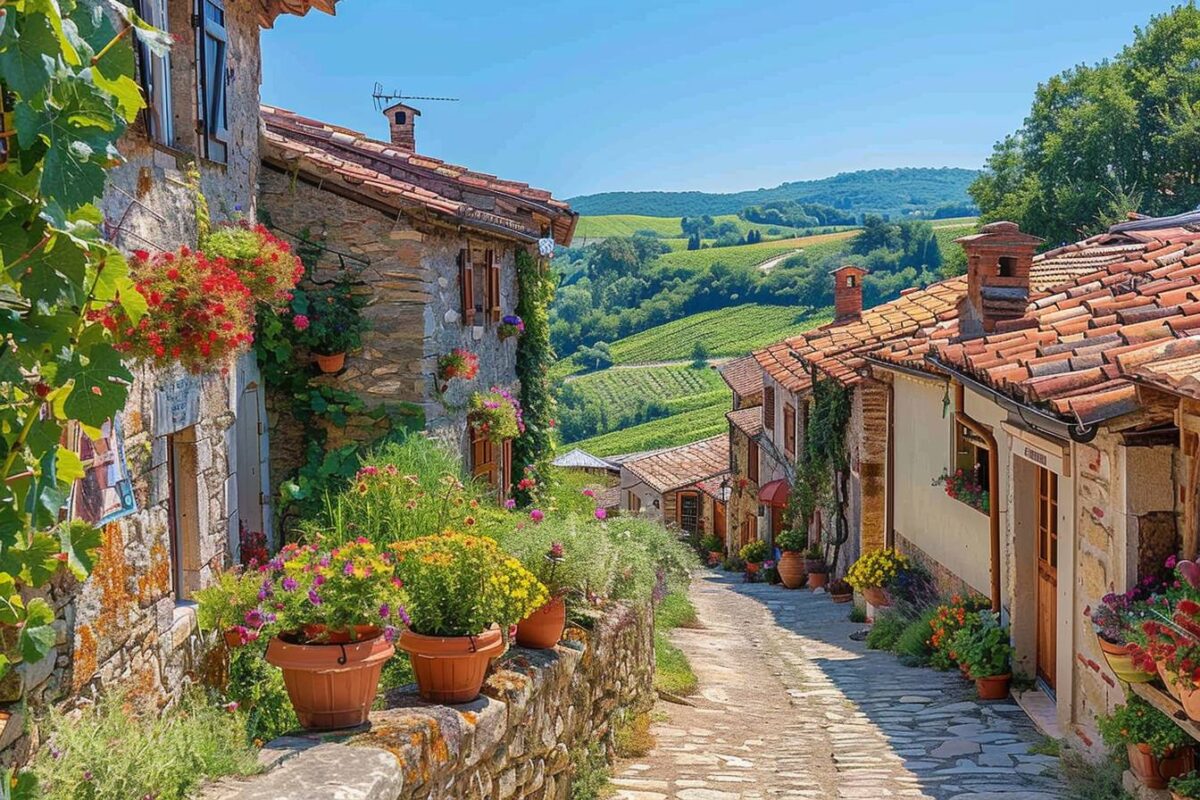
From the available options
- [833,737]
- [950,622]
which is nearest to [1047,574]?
[950,622]

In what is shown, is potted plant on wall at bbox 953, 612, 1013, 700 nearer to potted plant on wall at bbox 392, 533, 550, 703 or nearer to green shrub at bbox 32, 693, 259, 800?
potted plant on wall at bbox 392, 533, 550, 703

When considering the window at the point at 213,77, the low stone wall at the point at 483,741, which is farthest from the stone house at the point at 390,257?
the low stone wall at the point at 483,741

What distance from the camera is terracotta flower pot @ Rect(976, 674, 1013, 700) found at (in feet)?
30.8

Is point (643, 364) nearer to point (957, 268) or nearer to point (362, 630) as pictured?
point (957, 268)

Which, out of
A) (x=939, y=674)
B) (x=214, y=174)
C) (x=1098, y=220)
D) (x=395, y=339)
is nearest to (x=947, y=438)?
(x=939, y=674)

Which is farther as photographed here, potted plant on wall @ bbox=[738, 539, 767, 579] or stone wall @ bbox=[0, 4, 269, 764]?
potted plant on wall @ bbox=[738, 539, 767, 579]

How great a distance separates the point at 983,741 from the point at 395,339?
547 cm

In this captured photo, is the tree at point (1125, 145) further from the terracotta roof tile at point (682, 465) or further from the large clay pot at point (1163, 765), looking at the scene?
the large clay pot at point (1163, 765)

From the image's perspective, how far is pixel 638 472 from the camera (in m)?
39.0

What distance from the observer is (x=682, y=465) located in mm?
39344

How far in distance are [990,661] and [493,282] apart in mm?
5862

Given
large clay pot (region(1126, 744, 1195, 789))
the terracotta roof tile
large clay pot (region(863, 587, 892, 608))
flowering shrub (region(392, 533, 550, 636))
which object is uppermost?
flowering shrub (region(392, 533, 550, 636))

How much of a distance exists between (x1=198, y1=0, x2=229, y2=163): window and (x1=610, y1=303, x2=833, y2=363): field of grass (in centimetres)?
6463

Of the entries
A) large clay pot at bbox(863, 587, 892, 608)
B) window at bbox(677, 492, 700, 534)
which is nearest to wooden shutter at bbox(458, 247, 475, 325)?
large clay pot at bbox(863, 587, 892, 608)
